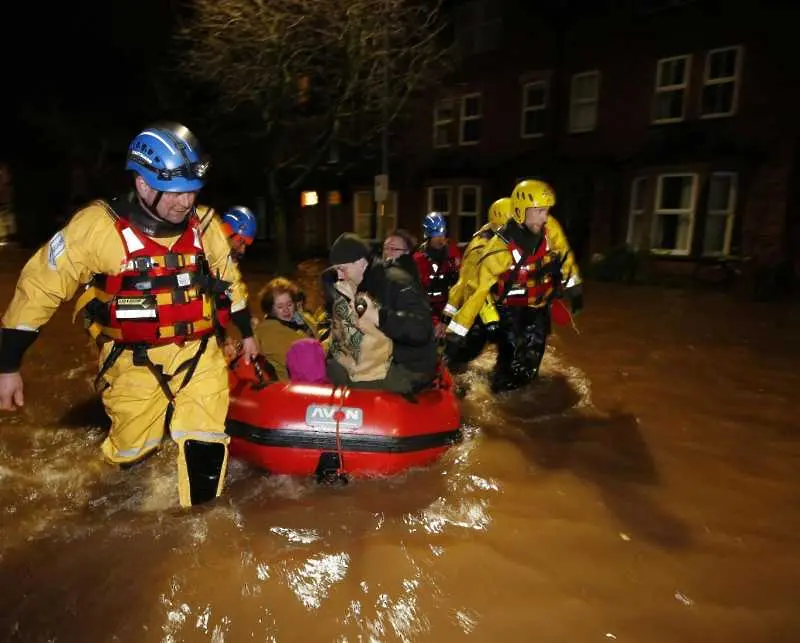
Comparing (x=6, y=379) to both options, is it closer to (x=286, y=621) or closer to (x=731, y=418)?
(x=286, y=621)

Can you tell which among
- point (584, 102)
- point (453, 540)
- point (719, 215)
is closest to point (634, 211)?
point (719, 215)

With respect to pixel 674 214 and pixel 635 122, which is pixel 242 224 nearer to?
pixel 674 214

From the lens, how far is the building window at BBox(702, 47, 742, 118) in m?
13.5

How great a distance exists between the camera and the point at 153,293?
3.13m

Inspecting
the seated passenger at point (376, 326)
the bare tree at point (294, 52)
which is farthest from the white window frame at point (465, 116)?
the seated passenger at point (376, 326)

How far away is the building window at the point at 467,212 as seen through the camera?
19094 mm

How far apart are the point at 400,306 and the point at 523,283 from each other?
200cm

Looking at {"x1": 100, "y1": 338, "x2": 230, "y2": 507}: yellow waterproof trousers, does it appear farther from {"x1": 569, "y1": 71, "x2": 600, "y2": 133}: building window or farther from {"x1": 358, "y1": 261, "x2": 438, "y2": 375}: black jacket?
{"x1": 569, "y1": 71, "x2": 600, "y2": 133}: building window

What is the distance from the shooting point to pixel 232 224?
5961 mm

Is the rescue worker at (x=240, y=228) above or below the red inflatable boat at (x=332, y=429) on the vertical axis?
above

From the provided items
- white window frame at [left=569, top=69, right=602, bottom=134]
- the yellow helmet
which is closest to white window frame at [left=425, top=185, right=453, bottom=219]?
white window frame at [left=569, top=69, right=602, bottom=134]

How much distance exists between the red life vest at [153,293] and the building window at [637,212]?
14.0 metres

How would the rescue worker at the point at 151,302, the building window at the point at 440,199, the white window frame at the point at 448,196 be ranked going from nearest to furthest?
the rescue worker at the point at 151,302 → the white window frame at the point at 448,196 → the building window at the point at 440,199

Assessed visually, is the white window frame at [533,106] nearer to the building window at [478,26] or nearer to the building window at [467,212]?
the building window at [478,26]
